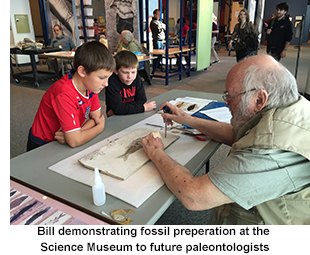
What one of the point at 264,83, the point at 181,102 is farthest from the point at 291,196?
the point at 181,102

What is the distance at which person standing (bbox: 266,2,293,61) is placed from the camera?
4.45 metres

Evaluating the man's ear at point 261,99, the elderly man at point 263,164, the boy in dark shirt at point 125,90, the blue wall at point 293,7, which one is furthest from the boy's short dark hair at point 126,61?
the blue wall at point 293,7

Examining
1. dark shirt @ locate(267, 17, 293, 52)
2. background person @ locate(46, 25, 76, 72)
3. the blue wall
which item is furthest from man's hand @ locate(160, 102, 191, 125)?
the blue wall

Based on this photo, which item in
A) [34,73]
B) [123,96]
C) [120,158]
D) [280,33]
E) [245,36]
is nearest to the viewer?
[120,158]

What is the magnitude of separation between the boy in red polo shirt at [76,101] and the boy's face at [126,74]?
1.36ft

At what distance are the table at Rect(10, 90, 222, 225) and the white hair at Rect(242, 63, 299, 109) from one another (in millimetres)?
384

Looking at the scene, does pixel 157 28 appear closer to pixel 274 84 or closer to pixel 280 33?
pixel 280 33

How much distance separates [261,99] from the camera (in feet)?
2.81

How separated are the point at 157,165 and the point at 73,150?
0.44 m

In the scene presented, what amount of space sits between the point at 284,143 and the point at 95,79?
943 mm

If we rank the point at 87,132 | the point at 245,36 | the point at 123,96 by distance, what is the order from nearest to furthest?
1. the point at 87,132
2. the point at 123,96
3. the point at 245,36

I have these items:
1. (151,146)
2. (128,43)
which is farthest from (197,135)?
(128,43)

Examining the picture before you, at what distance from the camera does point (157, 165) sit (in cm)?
96

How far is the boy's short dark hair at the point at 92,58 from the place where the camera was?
125 centimetres
